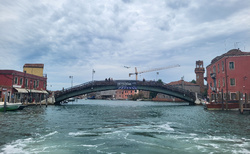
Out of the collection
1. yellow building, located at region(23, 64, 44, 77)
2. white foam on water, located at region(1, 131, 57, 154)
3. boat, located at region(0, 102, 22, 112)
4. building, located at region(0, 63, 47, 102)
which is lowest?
white foam on water, located at region(1, 131, 57, 154)

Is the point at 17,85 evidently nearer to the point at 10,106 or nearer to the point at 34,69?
the point at 10,106

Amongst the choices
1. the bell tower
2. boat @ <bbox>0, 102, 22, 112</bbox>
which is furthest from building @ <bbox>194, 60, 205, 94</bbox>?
boat @ <bbox>0, 102, 22, 112</bbox>

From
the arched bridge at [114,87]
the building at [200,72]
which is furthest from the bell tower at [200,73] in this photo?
the arched bridge at [114,87]

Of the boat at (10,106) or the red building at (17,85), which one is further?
the red building at (17,85)

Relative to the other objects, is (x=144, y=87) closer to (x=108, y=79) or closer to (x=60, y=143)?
(x=108, y=79)

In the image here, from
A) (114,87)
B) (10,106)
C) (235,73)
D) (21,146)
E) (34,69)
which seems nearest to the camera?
(21,146)

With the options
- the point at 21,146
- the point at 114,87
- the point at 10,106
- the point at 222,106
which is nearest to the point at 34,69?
the point at 114,87

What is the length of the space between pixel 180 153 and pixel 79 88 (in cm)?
4215

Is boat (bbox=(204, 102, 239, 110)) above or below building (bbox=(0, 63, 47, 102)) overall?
below

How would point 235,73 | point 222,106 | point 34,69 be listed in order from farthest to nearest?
point 34,69 → point 235,73 → point 222,106

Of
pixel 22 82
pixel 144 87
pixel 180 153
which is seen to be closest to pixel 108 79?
pixel 144 87

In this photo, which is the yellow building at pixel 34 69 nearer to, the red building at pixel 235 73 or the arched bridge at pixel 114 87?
the arched bridge at pixel 114 87

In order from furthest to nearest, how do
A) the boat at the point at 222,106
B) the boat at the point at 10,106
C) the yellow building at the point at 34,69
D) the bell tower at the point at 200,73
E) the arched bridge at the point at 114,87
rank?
1. the bell tower at the point at 200,73
2. the yellow building at the point at 34,69
3. the arched bridge at the point at 114,87
4. the boat at the point at 222,106
5. the boat at the point at 10,106

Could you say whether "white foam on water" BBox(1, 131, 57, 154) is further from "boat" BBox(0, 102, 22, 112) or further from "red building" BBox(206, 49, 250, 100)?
"red building" BBox(206, 49, 250, 100)
